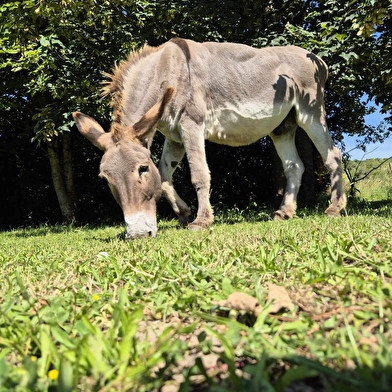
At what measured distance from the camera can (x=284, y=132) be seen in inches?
279

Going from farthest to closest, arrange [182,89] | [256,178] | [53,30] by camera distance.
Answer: [256,178]
[53,30]
[182,89]

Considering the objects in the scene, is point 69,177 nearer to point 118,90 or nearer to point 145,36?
point 145,36

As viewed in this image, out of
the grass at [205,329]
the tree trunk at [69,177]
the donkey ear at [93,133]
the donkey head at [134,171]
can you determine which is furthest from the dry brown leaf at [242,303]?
the tree trunk at [69,177]

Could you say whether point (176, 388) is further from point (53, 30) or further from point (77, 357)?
point (53, 30)

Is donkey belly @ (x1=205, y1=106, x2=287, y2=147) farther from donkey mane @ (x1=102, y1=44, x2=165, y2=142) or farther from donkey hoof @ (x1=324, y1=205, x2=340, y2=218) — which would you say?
donkey hoof @ (x1=324, y1=205, x2=340, y2=218)

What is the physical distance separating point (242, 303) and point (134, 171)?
3.22m

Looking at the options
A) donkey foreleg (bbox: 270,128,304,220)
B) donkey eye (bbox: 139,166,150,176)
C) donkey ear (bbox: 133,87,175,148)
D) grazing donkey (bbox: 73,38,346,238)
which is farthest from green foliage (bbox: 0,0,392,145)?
donkey eye (bbox: 139,166,150,176)

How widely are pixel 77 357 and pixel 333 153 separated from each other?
6023 millimetres

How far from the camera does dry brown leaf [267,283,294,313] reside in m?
1.46

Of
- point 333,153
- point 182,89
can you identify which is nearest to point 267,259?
point 182,89

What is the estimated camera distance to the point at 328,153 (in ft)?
21.2

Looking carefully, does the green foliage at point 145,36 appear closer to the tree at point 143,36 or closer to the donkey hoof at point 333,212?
the tree at point 143,36

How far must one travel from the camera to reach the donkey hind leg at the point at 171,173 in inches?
240

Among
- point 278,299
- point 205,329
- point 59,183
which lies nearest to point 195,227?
point 278,299
